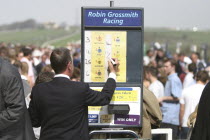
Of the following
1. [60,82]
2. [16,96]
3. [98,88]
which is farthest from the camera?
[98,88]

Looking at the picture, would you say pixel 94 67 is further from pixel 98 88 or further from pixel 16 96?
pixel 16 96

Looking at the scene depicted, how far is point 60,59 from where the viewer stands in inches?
219

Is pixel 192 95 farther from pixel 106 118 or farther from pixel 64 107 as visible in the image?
pixel 64 107

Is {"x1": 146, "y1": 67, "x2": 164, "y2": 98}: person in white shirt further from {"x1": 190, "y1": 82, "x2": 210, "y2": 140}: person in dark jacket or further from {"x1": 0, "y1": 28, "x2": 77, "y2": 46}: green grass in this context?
{"x1": 0, "y1": 28, "x2": 77, "y2": 46}: green grass

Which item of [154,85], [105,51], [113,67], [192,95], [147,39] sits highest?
[147,39]

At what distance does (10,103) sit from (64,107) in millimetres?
550

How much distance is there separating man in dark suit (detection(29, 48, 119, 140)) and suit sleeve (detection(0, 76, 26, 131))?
1.29ft

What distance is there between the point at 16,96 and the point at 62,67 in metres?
0.59

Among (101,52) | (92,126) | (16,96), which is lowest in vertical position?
(92,126)

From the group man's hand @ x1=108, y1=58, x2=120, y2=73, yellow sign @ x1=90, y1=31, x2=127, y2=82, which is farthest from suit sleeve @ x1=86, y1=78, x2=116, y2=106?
yellow sign @ x1=90, y1=31, x2=127, y2=82

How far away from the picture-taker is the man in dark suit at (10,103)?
17.0 ft

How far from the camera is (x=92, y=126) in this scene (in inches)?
248

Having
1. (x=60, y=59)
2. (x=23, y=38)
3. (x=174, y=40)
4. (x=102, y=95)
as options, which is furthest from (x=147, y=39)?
(x=60, y=59)

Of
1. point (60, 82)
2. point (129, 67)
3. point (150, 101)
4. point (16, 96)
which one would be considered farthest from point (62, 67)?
point (150, 101)
